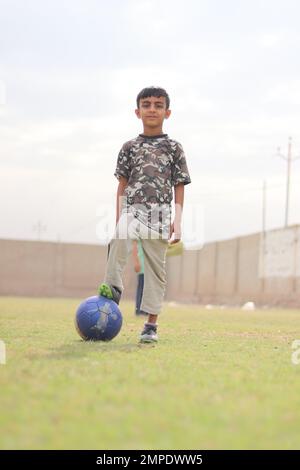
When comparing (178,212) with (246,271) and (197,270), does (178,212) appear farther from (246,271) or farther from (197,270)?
(197,270)

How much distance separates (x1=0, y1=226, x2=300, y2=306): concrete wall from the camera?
2516 centimetres

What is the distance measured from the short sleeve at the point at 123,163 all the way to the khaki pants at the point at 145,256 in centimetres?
35

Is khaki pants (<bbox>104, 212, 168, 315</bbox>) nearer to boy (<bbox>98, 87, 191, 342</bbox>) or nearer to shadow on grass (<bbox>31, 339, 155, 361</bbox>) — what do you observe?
boy (<bbox>98, 87, 191, 342</bbox>)

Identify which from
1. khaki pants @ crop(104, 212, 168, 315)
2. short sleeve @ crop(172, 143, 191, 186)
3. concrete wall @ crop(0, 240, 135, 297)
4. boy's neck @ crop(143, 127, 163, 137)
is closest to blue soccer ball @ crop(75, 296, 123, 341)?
khaki pants @ crop(104, 212, 168, 315)

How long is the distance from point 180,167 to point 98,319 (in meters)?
1.40

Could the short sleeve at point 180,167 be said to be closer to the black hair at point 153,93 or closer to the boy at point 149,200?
the boy at point 149,200

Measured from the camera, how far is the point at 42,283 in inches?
1492

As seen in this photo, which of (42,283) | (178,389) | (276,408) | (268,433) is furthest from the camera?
(42,283)

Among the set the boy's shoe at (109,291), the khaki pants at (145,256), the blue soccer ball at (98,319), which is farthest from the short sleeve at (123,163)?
the blue soccer ball at (98,319)

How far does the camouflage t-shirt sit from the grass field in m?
1.12

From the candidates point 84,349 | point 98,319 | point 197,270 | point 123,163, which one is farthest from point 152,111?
point 197,270
